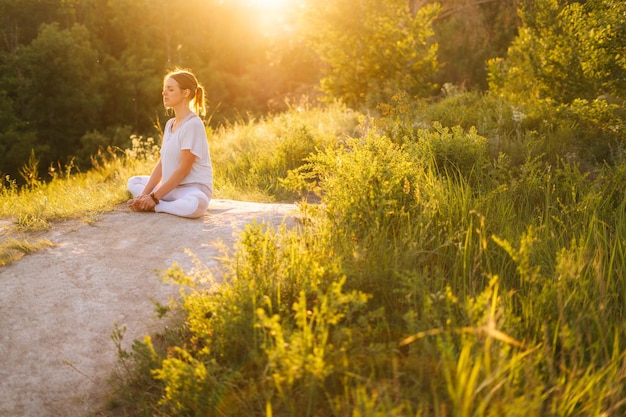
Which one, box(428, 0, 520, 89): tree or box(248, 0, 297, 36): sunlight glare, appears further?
box(248, 0, 297, 36): sunlight glare

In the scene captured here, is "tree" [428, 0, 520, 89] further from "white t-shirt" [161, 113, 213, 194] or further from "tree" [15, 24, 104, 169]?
"tree" [15, 24, 104, 169]

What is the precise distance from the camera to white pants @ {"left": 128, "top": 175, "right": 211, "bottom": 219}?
5.07 metres

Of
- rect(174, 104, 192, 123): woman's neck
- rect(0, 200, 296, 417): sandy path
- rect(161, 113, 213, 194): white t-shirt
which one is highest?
rect(174, 104, 192, 123): woman's neck

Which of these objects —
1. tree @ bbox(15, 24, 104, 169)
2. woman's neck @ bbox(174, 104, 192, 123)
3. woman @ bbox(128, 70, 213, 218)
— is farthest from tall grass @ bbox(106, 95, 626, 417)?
tree @ bbox(15, 24, 104, 169)

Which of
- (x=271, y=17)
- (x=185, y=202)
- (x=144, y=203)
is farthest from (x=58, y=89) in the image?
(x=185, y=202)

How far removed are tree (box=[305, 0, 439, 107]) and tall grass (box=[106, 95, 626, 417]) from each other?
8.68 metres

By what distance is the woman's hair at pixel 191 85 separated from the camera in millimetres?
5363

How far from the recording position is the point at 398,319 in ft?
9.18

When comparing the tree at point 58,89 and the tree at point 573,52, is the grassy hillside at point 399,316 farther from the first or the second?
the tree at point 58,89

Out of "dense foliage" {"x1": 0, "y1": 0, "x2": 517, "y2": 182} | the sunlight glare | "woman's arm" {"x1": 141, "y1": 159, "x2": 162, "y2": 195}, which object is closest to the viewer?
"woman's arm" {"x1": 141, "y1": 159, "x2": 162, "y2": 195}

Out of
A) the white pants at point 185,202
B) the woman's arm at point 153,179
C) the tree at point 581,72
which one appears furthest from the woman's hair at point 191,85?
the tree at point 581,72

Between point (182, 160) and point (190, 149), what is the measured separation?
0.14 metres

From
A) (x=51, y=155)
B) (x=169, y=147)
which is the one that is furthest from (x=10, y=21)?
(x=169, y=147)

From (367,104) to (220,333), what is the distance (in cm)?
1015
